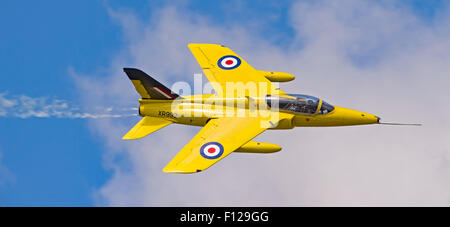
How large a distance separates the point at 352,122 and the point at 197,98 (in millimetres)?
7238

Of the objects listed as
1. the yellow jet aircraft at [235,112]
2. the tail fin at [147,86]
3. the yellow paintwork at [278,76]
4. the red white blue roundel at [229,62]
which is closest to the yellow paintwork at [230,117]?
the yellow jet aircraft at [235,112]

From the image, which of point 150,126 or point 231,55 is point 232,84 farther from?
point 150,126

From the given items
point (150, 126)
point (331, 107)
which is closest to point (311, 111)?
point (331, 107)

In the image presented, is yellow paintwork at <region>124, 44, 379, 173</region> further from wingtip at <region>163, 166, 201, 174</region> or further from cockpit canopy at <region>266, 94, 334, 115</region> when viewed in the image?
wingtip at <region>163, 166, 201, 174</region>

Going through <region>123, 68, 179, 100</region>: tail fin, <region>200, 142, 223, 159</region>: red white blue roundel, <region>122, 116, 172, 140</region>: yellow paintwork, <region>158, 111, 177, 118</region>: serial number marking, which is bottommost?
<region>200, 142, 223, 159</region>: red white blue roundel

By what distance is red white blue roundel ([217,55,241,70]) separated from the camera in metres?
35.4

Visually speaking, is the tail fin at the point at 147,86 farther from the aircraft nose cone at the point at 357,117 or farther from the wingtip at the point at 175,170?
the aircraft nose cone at the point at 357,117

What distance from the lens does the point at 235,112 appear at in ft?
108

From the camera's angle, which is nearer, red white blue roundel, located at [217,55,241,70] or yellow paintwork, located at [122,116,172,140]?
yellow paintwork, located at [122,116,172,140]

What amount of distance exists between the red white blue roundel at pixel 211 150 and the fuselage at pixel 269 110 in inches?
93.9

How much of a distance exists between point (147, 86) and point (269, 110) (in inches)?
228

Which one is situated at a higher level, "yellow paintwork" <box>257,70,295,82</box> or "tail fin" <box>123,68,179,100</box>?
"yellow paintwork" <box>257,70,295,82</box>

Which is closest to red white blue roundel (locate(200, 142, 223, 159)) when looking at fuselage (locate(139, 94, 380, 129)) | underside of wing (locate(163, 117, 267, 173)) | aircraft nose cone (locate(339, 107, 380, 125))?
underside of wing (locate(163, 117, 267, 173))

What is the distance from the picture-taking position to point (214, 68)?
35.4 m
